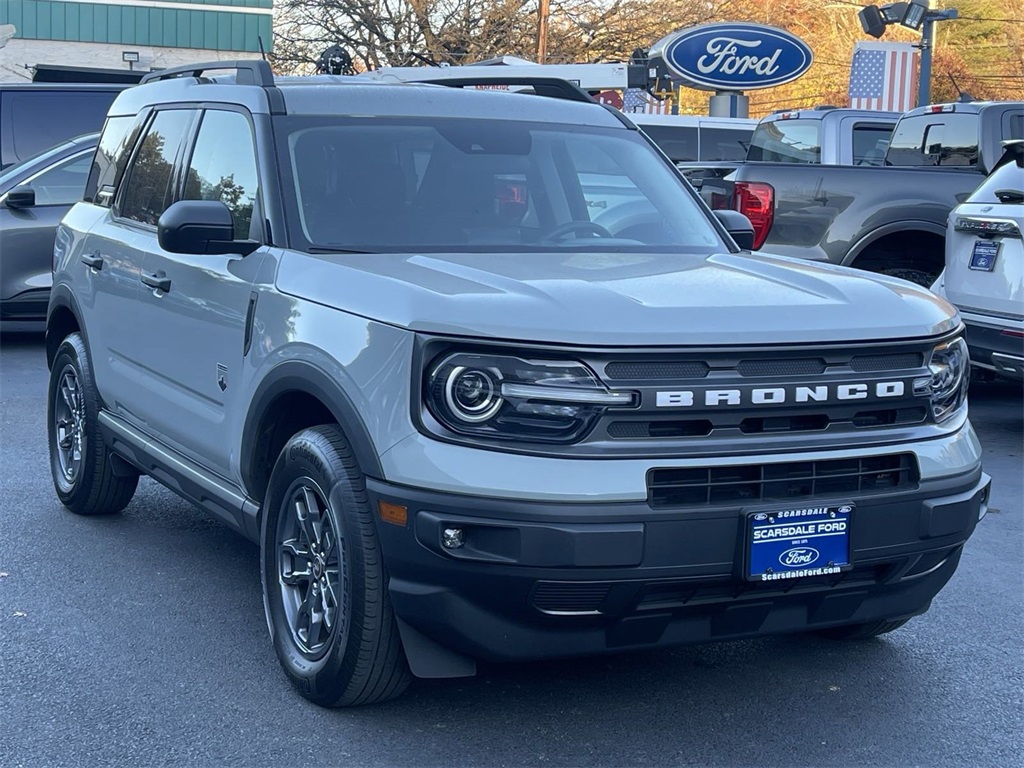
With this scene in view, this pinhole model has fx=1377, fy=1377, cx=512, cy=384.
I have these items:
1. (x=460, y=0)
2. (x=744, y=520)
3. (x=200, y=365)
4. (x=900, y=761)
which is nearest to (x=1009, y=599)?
(x=900, y=761)

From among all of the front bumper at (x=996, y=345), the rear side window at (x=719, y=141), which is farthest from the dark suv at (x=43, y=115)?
the front bumper at (x=996, y=345)

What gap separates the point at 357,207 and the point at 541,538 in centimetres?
171

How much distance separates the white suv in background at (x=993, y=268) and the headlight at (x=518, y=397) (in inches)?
A: 197

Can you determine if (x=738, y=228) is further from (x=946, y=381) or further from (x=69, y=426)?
(x=69, y=426)

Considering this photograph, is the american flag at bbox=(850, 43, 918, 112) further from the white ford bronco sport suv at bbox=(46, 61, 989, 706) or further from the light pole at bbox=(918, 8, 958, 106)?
the white ford bronco sport suv at bbox=(46, 61, 989, 706)

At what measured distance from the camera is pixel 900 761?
12.5ft

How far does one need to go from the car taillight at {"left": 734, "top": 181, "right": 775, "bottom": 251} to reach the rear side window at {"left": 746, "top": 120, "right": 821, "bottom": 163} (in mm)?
2409

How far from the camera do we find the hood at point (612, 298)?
3525mm

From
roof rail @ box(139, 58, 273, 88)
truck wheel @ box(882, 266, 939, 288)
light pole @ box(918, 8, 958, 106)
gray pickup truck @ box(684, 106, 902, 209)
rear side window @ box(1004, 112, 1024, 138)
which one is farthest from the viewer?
light pole @ box(918, 8, 958, 106)

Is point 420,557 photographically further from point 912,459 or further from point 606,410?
point 912,459

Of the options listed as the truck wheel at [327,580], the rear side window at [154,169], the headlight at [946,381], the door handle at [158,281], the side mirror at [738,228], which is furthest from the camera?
the rear side window at [154,169]

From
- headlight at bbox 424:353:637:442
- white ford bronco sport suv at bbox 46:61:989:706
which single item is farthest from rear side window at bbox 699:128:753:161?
headlight at bbox 424:353:637:442

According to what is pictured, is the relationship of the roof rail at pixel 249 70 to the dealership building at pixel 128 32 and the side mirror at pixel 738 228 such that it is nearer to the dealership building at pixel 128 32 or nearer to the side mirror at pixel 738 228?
the side mirror at pixel 738 228

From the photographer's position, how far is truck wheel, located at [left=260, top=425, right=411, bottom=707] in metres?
3.71
